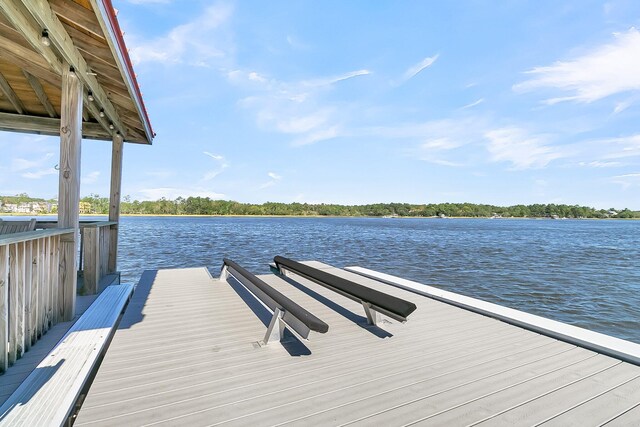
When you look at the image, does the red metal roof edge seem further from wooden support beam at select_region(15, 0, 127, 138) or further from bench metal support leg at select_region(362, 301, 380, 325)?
bench metal support leg at select_region(362, 301, 380, 325)

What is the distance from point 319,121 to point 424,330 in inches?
906

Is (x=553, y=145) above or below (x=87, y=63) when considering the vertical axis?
above

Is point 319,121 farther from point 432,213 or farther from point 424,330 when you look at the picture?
point 432,213

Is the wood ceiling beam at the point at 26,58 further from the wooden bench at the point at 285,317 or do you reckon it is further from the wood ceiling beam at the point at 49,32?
the wooden bench at the point at 285,317

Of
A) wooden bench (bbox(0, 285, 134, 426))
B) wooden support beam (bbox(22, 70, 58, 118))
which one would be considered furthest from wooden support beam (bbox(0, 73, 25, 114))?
wooden bench (bbox(0, 285, 134, 426))

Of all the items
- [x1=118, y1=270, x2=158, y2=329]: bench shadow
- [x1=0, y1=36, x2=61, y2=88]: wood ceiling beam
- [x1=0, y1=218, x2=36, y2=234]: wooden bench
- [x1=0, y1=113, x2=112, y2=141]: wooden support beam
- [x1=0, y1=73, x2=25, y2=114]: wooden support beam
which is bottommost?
[x1=118, y1=270, x2=158, y2=329]: bench shadow

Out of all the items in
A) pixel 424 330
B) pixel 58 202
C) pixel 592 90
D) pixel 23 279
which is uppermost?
pixel 592 90

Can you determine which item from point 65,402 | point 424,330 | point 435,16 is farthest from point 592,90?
point 65,402

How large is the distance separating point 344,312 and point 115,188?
526 centimetres

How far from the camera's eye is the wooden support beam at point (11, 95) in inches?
164

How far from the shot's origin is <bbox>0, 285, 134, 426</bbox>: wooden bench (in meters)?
1.55

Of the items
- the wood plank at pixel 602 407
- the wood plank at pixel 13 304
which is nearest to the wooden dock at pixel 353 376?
the wood plank at pixel 602 407

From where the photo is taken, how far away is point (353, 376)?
6.72ft

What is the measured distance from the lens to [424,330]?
2988 mm
